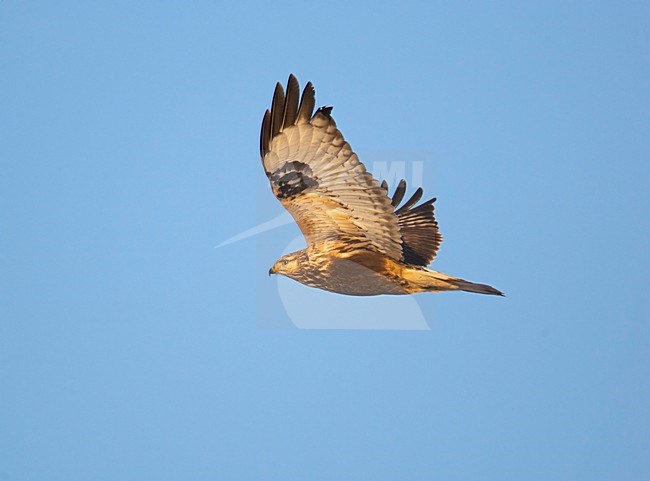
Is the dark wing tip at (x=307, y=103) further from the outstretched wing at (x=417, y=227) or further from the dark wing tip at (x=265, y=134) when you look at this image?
the outstretched wing at (x=417, y=227)

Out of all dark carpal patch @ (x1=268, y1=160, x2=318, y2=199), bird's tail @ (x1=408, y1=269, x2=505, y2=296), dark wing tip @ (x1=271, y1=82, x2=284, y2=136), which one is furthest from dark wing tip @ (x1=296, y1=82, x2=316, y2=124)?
bird's tail @ (x1=408, y1=269, x2=505, y2=296)

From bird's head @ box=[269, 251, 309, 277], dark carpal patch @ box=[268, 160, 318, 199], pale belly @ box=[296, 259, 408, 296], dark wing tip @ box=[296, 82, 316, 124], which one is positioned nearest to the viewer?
dark wing tip @ box=[296, 82, 316, 124]

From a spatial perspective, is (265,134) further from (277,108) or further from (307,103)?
(307,103)

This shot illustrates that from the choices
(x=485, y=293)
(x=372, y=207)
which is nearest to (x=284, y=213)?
(x=372, y=207)

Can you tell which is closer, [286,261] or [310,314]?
[286,261]

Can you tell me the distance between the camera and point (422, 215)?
1197 centimetres

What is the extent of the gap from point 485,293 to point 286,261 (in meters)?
1.87

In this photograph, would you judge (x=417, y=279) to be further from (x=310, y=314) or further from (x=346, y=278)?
(x=310, y=314)

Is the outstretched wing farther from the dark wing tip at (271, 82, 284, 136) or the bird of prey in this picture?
the dark wing tip at (271, 82, 284, 136)

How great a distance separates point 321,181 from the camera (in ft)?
32.0

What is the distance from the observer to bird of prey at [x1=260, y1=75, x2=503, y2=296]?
31.3 ft

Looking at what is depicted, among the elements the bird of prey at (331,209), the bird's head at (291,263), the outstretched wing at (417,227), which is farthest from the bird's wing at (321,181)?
the outstretched wing at (417,227)

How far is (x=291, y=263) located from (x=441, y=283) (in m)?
1.37

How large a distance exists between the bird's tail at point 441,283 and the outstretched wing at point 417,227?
1.23m
